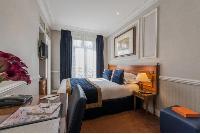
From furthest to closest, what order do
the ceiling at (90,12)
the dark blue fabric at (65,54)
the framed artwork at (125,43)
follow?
the dark blue fabric at (65,54) < the framed artwork at (125,43) < the ceiling at (90,12)

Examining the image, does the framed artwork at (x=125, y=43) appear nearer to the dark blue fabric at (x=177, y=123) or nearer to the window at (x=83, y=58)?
the window at (x=83, y=58)

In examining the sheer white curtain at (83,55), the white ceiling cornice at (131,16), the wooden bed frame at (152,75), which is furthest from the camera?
the sheer white curtain at (83,55)

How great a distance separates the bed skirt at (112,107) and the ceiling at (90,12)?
2356 mm

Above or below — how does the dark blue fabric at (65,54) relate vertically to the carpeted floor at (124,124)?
above

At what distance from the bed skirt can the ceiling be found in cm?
236

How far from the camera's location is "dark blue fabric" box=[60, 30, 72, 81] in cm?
548

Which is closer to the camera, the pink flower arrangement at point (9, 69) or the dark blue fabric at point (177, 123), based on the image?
the pink flower arrangement at point (9, 69)

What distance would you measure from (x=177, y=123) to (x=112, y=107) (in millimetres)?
1504

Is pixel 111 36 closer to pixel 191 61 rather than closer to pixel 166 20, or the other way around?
pixel 166 20

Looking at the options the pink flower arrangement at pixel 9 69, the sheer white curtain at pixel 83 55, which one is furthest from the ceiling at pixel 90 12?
the pink flower arrangement at pixel 9 69

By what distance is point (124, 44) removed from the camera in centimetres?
454

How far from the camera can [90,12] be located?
12.8ft

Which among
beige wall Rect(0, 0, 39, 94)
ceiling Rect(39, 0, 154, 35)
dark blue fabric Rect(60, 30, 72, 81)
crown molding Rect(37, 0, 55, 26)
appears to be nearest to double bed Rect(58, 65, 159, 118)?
beige wall Rect(0, 0, 39, 94)

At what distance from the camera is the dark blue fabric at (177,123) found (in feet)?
5.11
